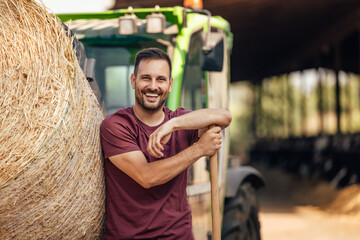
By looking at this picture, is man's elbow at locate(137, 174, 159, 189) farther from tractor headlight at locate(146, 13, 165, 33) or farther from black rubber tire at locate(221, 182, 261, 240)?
black rubber tire at locate(221, 182, 261, 240)

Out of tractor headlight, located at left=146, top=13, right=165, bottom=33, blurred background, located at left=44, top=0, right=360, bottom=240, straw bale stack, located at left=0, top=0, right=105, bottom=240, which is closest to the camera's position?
straw bale stack, located at left=0, top=0, right=105, bottom=240

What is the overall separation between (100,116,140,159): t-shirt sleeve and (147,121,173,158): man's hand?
133 mm

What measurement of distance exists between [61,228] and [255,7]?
1214cm

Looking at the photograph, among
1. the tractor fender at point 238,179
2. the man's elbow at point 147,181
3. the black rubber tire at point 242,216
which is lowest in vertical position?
the black rubber tire at point 242,216

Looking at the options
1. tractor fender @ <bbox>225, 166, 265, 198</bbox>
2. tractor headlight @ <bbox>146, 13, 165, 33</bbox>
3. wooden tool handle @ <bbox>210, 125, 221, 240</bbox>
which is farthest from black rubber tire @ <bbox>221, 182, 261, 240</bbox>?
wooden tool handle @ <bbox>210, 125, 221, 240</bbox>

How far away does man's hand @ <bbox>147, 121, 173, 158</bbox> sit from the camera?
2.66 meters

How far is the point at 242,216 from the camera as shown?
5.76 meters

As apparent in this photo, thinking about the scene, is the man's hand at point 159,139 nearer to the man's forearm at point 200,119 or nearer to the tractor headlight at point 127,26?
the man's forearm at point 200,119

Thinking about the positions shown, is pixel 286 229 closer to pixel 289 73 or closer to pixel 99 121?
pixel 99 121

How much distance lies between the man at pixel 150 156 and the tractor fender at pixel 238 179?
8.79 ft

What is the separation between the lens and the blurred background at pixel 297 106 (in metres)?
12.0

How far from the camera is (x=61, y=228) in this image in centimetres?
262

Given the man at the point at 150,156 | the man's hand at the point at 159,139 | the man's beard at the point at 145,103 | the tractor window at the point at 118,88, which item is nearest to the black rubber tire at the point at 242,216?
the tractor window at the point at 118,88

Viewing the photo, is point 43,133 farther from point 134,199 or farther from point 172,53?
point 172,53
